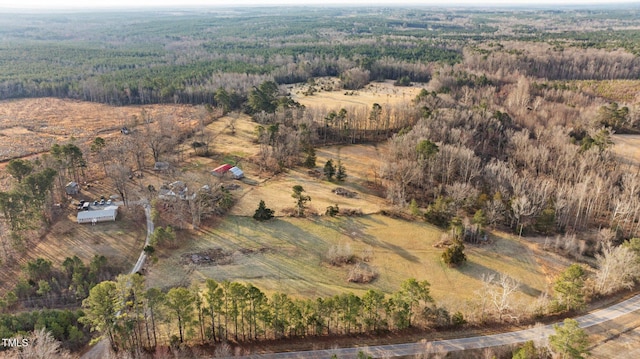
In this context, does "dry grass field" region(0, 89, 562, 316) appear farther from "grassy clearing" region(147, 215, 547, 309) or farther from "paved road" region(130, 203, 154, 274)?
"paved road" region(130, 203, 154, 274)

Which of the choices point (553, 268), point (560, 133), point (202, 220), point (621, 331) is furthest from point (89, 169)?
point (560, 133)

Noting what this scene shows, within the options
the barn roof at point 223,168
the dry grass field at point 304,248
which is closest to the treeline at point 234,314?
the dry grass field at point 304,248

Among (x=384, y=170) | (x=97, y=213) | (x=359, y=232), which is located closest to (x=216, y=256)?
(x=359, y=232)

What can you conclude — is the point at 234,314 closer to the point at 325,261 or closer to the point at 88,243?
the point at 325,261

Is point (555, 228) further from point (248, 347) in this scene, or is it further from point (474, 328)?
point (248, 347)

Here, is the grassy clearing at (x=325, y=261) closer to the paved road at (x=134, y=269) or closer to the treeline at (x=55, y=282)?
the paved road at (x=134, y=269)

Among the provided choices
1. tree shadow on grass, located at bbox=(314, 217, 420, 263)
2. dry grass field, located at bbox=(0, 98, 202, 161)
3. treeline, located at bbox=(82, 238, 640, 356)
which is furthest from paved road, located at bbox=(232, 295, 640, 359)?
dry grass field, located at bbox=(0, 98, 202, 161)
